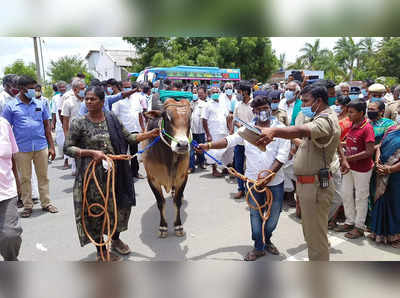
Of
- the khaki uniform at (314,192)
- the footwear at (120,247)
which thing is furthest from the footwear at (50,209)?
the khaki uniform at (314,192)

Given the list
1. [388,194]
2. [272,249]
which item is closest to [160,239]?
[272,249]

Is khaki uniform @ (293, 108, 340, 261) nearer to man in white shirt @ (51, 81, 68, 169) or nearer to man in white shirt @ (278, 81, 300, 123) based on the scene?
man in white shirt @ (278, 81, 300, 123)

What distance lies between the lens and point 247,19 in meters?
0.66

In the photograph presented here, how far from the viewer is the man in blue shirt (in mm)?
4773

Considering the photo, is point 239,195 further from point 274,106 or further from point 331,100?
point 331,100

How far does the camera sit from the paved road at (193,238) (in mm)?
3854

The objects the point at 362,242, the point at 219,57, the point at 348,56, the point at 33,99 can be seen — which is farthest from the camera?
the point at 348,56

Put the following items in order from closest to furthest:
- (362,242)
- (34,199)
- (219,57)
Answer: (362,242) < (34,199) < (219,57)

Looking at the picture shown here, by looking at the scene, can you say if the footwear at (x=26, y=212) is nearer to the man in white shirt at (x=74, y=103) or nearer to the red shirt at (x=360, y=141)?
the man in white shirt at (x=74, y=103)

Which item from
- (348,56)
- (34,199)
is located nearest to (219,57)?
(34,199)

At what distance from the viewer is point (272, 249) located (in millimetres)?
3883

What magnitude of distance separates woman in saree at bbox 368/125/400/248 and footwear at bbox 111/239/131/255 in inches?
129

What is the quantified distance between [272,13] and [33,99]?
17.1ft

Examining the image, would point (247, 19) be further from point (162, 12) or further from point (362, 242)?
point (362, 242)
